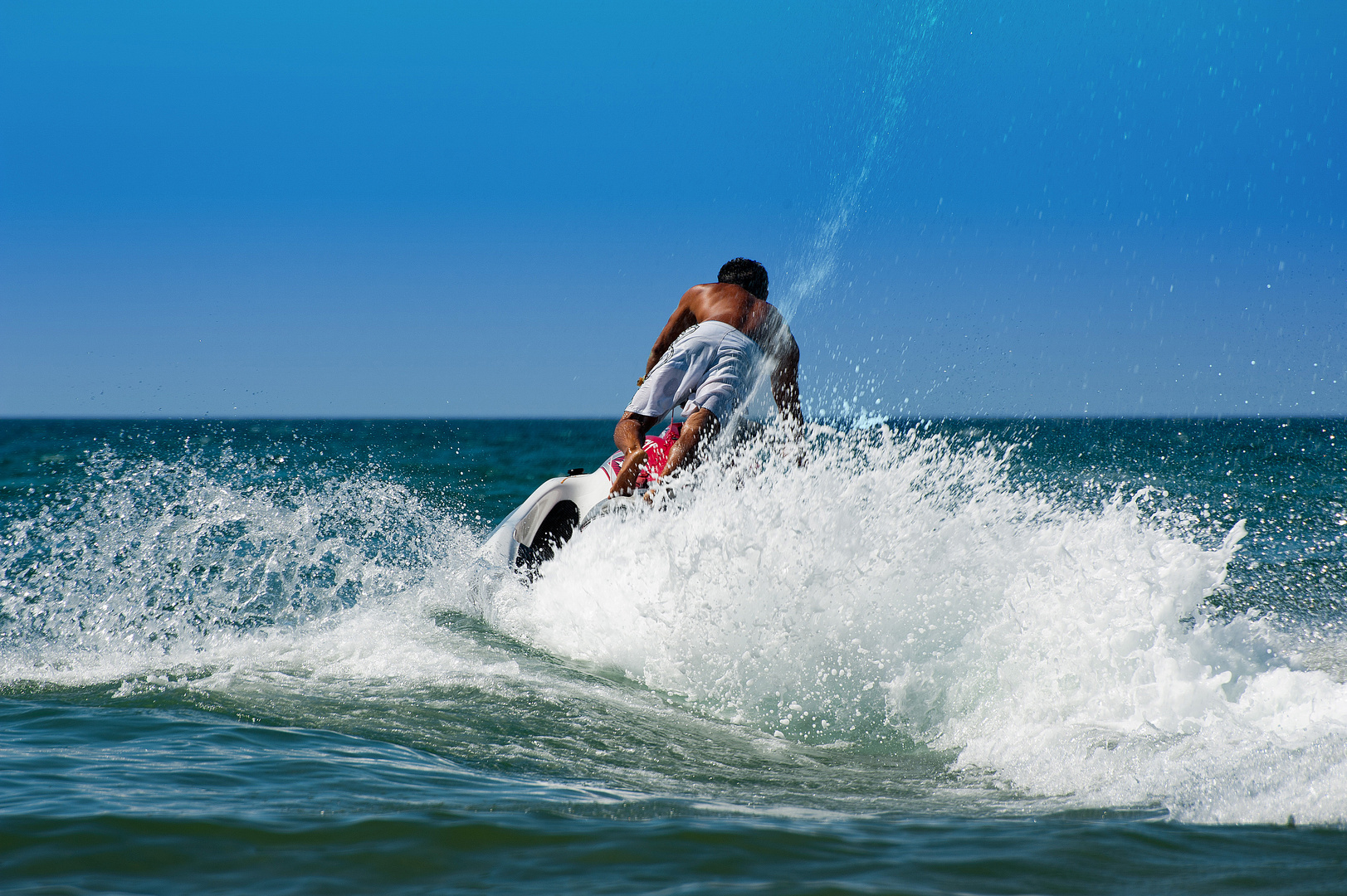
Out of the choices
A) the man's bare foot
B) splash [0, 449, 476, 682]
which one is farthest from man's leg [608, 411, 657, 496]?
splash [0, 449, 476, 682]

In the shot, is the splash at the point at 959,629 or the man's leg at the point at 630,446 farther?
the man's leg at the point at 630,446

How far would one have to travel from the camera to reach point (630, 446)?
18.4 ft

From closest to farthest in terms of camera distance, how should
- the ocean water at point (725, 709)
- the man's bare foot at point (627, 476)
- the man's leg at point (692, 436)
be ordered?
1. the ocean water at point (725, 709)
2. the man's leg at point (692, 436)
3. the man's bare foot at point (627, 476)

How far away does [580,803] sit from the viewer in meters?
2.62

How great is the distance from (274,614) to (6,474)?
1840cm

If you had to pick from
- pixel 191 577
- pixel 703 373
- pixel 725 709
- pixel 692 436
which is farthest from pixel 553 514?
pixel 191 577

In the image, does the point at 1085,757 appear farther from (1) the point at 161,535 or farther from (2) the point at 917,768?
(1) the point at 161,535

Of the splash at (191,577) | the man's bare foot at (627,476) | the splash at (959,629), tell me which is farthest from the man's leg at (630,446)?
the splash at (191,577)

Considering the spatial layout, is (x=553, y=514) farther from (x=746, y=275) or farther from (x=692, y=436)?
(x=746, y=275)

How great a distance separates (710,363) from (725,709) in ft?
7.15

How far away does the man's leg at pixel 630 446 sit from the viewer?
539cm

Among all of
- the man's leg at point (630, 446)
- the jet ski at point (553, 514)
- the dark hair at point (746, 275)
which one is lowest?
the jet ski at point (553, 514)

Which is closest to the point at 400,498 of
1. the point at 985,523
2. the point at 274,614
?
the point at 274,614

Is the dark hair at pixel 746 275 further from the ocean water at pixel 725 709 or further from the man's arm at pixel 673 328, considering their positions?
the ocean water at pixel 725 709
